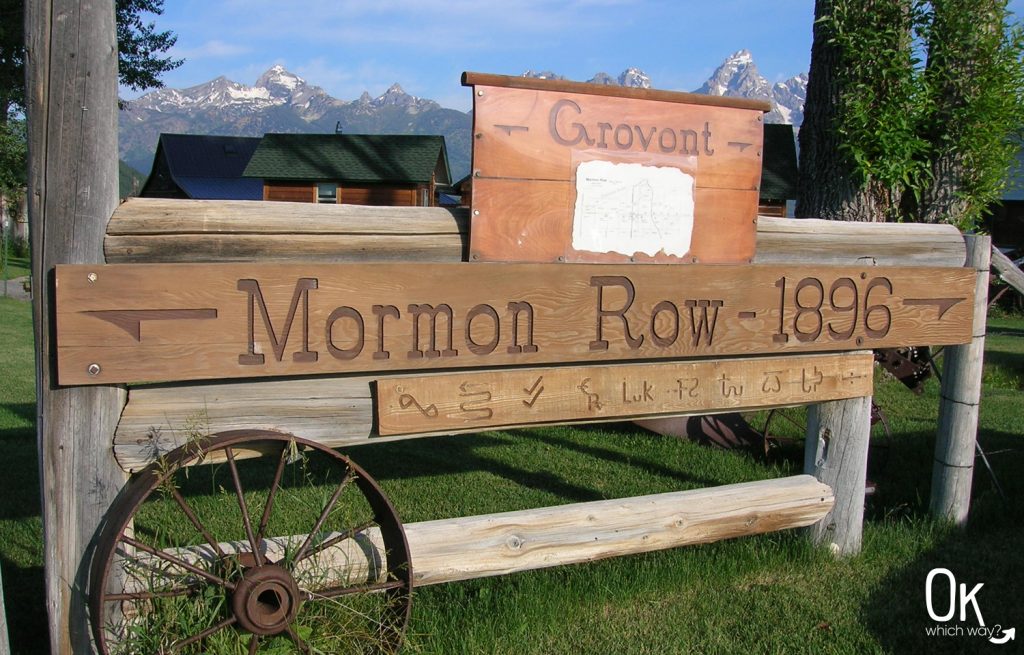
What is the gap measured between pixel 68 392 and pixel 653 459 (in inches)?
172

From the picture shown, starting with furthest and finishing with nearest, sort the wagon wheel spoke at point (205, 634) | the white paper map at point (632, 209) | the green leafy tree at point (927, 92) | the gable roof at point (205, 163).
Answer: the gable roof at point (205, 163)
the green leafy tree at point (927, 92)
the white paper map at point (632, 209)
the wagon wheel spoke at point (205, 634)

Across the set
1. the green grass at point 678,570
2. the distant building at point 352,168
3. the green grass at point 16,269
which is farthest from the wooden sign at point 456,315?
the distant building at point 352,168

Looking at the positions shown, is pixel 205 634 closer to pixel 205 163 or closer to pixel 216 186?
pixel 216 186

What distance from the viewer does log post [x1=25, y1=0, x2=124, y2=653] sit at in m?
2.81

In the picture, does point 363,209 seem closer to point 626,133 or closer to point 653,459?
point 626,133

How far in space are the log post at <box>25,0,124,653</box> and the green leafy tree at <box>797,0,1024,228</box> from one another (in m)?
5.23

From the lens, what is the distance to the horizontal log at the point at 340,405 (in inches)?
121

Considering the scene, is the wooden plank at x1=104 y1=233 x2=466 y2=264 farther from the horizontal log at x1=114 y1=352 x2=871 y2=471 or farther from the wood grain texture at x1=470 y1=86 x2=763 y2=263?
the horizontal log at x1=114 y1=352 x2=871 y2=471

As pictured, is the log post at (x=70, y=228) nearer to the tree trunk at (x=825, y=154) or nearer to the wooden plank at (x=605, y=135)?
the wooden plank at (x=605, y=135)

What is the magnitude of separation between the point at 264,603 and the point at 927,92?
5.77 meters

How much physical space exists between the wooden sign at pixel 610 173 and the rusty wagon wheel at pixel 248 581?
1.13m

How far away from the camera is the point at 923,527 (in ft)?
15.5

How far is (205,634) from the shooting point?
2.85 m

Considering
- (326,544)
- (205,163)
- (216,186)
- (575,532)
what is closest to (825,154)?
(575,532)
